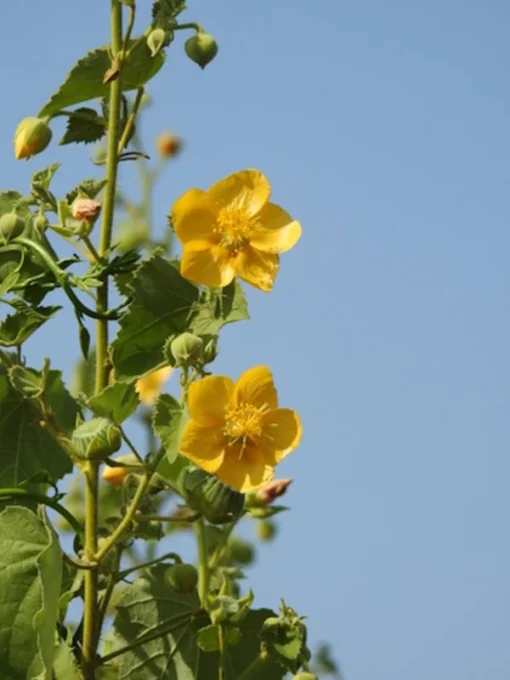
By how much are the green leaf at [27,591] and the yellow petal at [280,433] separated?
0.27m

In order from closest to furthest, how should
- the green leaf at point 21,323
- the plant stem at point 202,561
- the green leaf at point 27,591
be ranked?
the green leaf at point 27,591, the green leaf at point 21,323, the plant stem at point 202,561

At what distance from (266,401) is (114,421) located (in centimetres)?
18

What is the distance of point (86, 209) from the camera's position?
1620 mm

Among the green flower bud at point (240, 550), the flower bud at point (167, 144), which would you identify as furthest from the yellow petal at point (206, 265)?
the flower bud at point (167, 144)

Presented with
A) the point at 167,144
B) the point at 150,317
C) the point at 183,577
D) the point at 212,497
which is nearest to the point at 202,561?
the point at 183,577

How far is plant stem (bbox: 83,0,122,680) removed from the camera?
1.59 metres

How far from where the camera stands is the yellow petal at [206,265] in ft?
5.03

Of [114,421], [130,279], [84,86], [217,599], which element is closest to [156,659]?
[217,599]

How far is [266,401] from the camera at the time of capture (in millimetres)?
1526

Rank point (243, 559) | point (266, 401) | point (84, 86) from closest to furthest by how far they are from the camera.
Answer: point (266, 401) → point (84, 86) → point (243, 559)

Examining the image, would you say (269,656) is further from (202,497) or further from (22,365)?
(22,365)

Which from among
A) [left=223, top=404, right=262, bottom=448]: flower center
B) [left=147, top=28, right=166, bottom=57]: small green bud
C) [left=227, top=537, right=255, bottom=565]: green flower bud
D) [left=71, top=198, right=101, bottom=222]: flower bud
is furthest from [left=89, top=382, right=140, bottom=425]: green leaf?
[left=227, top=537, right=255, bottom=565]: green flower bud

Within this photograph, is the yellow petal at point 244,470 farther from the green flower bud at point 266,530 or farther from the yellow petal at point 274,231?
the green flower bud at point 266,530

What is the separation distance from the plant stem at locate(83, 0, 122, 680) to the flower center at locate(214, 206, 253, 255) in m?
0.16
